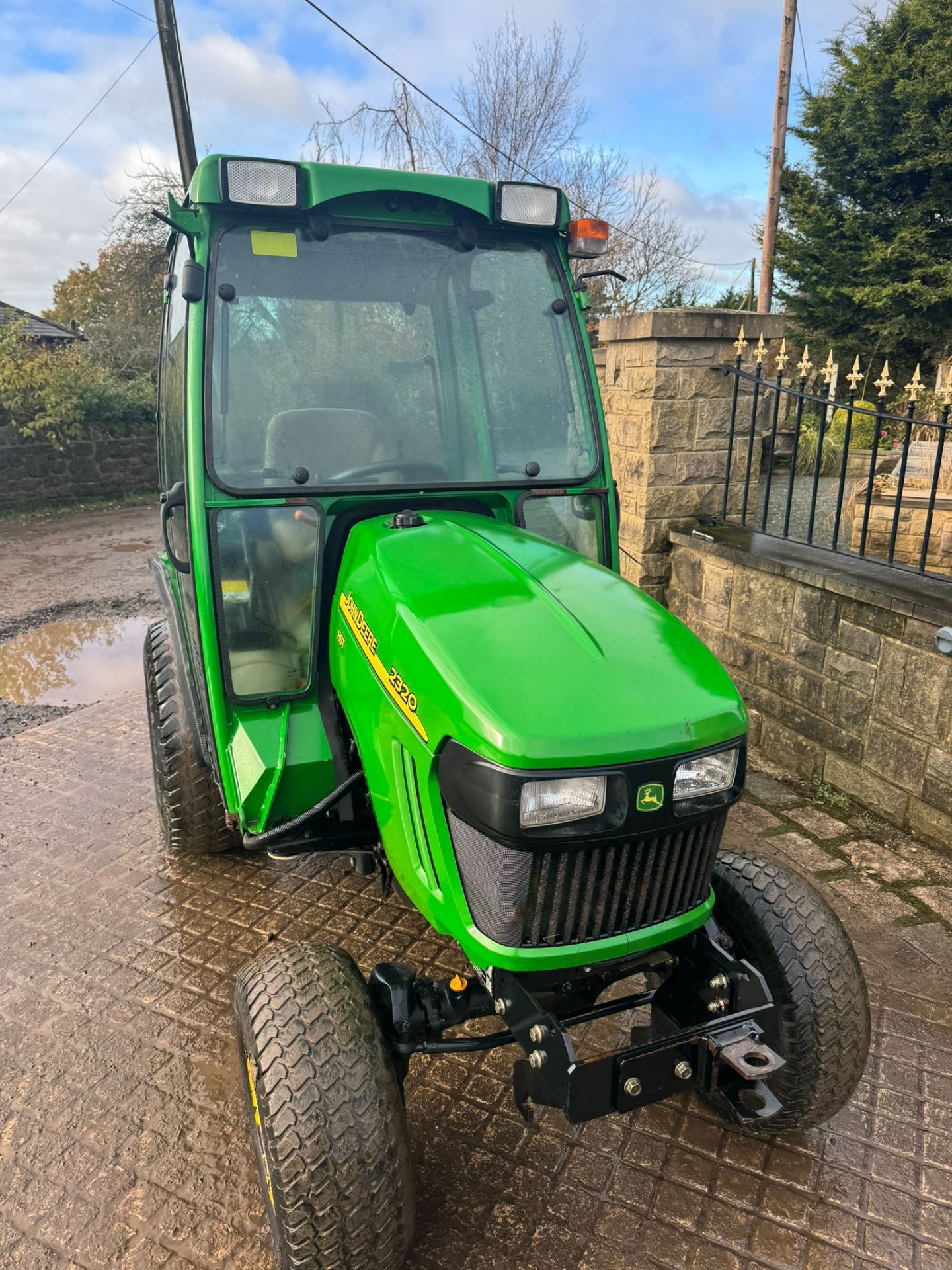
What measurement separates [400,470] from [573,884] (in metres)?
1.42

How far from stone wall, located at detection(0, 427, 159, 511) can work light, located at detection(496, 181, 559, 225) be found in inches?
451

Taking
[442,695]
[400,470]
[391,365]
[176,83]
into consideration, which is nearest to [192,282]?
[391,365]

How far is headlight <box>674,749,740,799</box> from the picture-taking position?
172 cm

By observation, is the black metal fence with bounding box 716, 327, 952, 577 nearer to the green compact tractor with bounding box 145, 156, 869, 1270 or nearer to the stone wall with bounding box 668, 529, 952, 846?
the stone wall with bounding box 668, 529, 952, 846

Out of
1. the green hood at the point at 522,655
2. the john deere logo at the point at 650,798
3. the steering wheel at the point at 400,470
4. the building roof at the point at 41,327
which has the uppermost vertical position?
the building roof at the point at 41,327

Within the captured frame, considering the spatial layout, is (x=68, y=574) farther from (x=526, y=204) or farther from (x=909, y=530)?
(x=909, y=530)

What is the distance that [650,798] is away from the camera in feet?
5.52

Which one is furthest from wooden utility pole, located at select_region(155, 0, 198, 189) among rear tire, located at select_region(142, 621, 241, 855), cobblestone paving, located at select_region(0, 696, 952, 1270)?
cobblestone paving, located at select_region(0, 696, 952, 1270)

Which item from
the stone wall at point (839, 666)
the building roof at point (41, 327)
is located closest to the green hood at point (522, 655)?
the stone wall at point (839, 666)

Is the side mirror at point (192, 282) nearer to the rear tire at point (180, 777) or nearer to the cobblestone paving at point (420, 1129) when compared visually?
the rear tire at point (180, 777)

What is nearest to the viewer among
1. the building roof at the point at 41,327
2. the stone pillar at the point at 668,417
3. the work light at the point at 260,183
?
the work light at the point at 260,183

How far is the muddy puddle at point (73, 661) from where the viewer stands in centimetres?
575

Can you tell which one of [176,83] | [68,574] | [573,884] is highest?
[176,83]

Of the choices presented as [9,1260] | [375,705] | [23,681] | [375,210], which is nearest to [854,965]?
[375,705]
